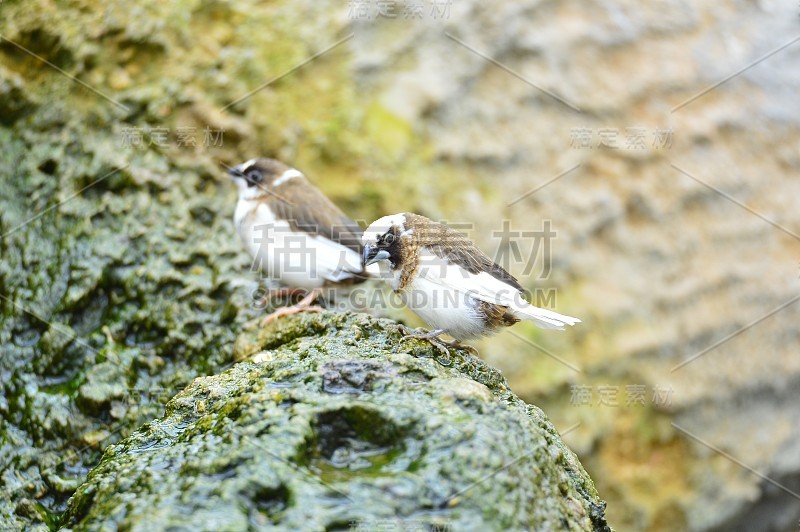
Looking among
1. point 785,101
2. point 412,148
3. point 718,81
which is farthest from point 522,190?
point 785,101

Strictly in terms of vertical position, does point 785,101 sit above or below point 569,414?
above

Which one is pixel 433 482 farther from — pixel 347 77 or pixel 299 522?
pixel 347 77

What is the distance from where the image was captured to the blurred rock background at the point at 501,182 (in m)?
4.97

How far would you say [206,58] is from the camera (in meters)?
6.33

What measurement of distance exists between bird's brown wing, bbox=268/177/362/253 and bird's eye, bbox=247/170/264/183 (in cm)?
17

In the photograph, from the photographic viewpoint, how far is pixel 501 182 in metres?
6.88

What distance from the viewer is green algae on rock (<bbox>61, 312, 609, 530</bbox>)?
7.88 feet

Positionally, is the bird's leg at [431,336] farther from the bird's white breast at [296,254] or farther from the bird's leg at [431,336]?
the bird's white breast at [296,254]

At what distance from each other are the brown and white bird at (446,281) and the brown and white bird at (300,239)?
85cm

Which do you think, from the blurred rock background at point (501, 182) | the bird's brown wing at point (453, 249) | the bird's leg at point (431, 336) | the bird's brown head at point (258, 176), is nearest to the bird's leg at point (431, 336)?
the bird's leg at point (431, 336)

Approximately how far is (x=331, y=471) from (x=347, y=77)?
4981 mm

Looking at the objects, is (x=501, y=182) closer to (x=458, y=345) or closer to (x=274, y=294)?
(x=274, y=294)

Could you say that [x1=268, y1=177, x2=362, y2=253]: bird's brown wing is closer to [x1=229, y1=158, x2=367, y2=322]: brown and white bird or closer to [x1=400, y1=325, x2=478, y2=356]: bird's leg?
[x1=229, y1=158, x2=367, y2=322]: brown and white bird

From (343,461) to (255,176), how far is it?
291 centimetres
